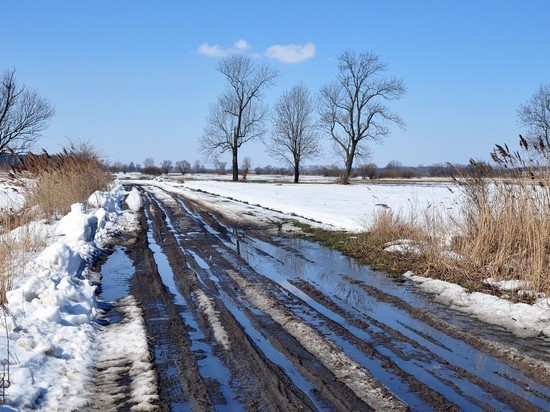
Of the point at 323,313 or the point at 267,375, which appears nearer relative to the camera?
the point at 267,375

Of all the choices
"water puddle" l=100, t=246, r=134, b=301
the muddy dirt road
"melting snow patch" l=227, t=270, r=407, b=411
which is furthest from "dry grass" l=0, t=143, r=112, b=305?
"melting snow patch" l=227, t=270, r=407, b=411

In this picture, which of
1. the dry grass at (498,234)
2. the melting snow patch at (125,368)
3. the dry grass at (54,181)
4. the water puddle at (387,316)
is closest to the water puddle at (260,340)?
the water puddle at (387,316)

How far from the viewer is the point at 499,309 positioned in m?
6.30

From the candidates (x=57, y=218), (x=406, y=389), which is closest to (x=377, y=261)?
(x=406, y=389)

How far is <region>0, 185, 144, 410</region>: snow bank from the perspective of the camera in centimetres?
368

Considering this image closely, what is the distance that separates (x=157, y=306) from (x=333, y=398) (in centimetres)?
331

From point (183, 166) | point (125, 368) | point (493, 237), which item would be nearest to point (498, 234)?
point (493, 237)

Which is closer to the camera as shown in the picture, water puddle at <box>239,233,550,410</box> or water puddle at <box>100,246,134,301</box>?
water puddle at <box>239,233,550,410</box>

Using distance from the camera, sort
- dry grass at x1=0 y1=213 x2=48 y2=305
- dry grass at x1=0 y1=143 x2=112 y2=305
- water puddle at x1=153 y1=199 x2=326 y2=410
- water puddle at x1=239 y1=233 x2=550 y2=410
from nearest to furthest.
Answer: water puddle at x1=153 y1=199 x2=326 y2=410
water puddle at x1=239 y1=233 x2=550 y2=410
dry grass at x1=0 y1=213 x2=48 y2=305
dry grass at x1=0 y1=143 x2=112 y2=305

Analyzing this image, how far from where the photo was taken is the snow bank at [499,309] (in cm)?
567

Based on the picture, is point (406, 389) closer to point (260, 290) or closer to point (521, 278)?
point (260, 290)

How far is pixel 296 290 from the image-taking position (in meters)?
7.32

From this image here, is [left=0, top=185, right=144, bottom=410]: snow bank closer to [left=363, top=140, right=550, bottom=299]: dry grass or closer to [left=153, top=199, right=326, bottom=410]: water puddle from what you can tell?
[left=153, top=199, right=326, bottom=410]: water puddle

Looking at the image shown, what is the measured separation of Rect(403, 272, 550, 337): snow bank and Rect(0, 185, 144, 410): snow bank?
479 cm
